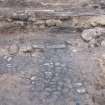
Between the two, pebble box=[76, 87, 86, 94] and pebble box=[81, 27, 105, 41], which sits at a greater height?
pebble box=[81, 27, 105, 41]

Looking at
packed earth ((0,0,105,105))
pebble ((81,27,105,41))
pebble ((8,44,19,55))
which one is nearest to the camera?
packed earth ((0,0,105,105))

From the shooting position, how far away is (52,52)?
218 inches

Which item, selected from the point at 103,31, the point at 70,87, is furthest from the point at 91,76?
the point at 103,31

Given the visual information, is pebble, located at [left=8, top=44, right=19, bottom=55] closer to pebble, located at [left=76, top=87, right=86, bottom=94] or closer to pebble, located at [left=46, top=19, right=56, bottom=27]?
pebble, located at [left=46, top=19, right=56, bottom=27]

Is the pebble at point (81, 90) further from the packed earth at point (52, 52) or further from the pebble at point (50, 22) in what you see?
the pebble at point (50, 22)

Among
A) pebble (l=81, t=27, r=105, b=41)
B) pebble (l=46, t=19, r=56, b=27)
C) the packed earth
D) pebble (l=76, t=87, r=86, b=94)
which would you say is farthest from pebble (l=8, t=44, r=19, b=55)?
pebble (l=76, t=87, r=86, b=94)

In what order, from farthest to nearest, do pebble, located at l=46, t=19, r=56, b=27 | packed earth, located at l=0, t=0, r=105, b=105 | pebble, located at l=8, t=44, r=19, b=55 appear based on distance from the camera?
pebble, located at l=46, t=19, r=56, b=27
pebble, located at l=8, t=44, r=19, b=55
packed earth, located at l=0, t=0, r=105, b=105

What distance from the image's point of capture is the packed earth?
14.5 ft

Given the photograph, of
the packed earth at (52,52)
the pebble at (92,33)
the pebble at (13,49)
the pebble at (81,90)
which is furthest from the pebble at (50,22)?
the pebble at (81,90)

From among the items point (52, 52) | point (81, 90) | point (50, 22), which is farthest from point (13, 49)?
point (81, 90)

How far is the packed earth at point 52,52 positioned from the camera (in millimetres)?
4418

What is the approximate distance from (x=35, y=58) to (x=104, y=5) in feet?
8.63

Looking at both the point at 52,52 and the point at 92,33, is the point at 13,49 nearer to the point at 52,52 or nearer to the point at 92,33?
the point at 52,52

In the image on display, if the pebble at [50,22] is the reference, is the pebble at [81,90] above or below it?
below
